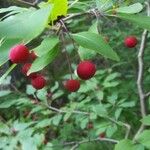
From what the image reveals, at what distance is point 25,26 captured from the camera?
77cm

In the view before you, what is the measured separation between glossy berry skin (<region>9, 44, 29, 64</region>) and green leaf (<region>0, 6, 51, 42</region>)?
196mm

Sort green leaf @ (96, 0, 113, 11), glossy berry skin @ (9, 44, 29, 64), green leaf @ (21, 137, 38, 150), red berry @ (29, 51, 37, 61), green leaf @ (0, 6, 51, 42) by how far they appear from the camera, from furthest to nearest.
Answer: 1. green leaf @ (21, 137, 38, 150)
2. green leaf @ (96, 0, 113, 11)
3. red berry @ (29, 51, 37, 61)
4. glossy berry skin @ (9, 44, 29, 64)
5. green leaf @ (0, 6, 51, 42)

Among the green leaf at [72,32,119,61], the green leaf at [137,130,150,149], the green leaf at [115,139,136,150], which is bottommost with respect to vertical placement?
the green leaf at [137,130,150,149]

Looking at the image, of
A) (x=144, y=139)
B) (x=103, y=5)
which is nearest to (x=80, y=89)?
(x=144, y=139)

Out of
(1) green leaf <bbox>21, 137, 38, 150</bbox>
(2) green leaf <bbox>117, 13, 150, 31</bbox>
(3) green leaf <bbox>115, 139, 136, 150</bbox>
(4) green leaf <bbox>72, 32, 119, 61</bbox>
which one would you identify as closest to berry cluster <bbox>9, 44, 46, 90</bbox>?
(4) green leaf <bbox>72, 32, 119, 61</bbox>

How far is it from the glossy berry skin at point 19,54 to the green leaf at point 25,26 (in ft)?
0.64

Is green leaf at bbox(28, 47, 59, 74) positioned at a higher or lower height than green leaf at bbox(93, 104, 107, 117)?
higher

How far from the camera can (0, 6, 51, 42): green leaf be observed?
0.76 meters

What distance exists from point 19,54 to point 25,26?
237 mm

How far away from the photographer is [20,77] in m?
4.68

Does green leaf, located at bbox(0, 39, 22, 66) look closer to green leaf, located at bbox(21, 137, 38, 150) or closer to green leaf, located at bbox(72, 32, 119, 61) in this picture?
green leaf, located at bbox(72, 32, 119, 61)

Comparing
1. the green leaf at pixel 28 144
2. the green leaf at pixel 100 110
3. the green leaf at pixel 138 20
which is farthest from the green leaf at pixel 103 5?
the green leaf at pixel 100 110

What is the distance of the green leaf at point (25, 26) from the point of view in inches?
30.1

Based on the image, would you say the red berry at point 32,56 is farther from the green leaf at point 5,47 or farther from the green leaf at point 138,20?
the green leaf at point 138,20
